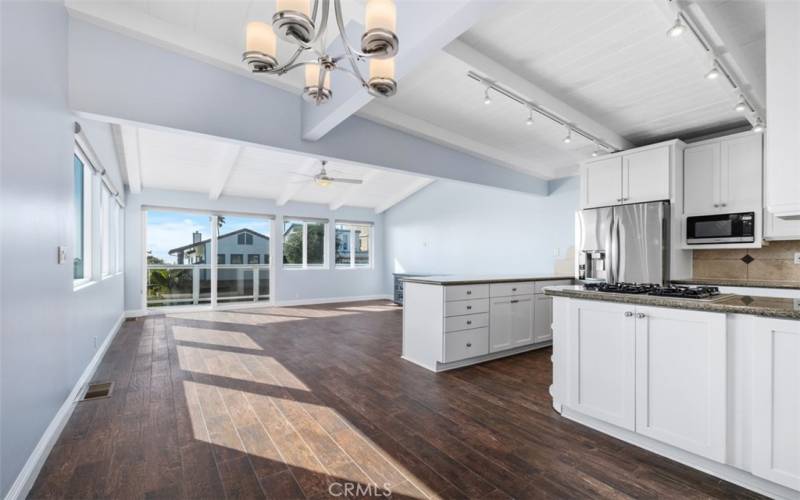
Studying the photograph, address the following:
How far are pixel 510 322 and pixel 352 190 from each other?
5.09 m

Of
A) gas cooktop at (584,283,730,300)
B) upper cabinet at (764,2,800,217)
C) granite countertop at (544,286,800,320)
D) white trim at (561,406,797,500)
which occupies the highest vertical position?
upper cabinet at (764,2,800,217)

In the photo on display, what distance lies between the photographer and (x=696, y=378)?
72.4 inches

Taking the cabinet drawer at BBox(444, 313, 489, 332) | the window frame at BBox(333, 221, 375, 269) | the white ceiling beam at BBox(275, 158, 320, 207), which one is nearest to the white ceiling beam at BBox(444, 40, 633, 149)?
the cabinet drawer at BBox(444, 313, 489, 332)

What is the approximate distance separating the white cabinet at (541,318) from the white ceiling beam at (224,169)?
4.51 m

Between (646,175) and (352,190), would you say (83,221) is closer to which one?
(352,190)

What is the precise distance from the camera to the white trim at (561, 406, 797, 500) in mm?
1664

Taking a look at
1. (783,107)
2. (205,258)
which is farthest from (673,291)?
(205,258)

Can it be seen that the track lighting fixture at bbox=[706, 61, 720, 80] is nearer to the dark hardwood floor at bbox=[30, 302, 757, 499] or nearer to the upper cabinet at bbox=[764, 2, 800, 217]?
the upper cabinet at bbox=[764, 2, 800, 217]

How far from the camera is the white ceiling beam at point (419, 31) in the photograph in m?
1.81

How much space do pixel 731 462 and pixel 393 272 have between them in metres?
7.97

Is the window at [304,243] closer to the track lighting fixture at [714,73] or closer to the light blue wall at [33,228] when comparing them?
the light blue wall at [33,228]

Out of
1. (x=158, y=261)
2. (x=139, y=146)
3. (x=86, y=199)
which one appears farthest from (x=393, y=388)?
(x=158, y=261)

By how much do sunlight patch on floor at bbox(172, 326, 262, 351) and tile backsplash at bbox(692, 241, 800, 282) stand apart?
543cm

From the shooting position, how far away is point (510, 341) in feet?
13.1
